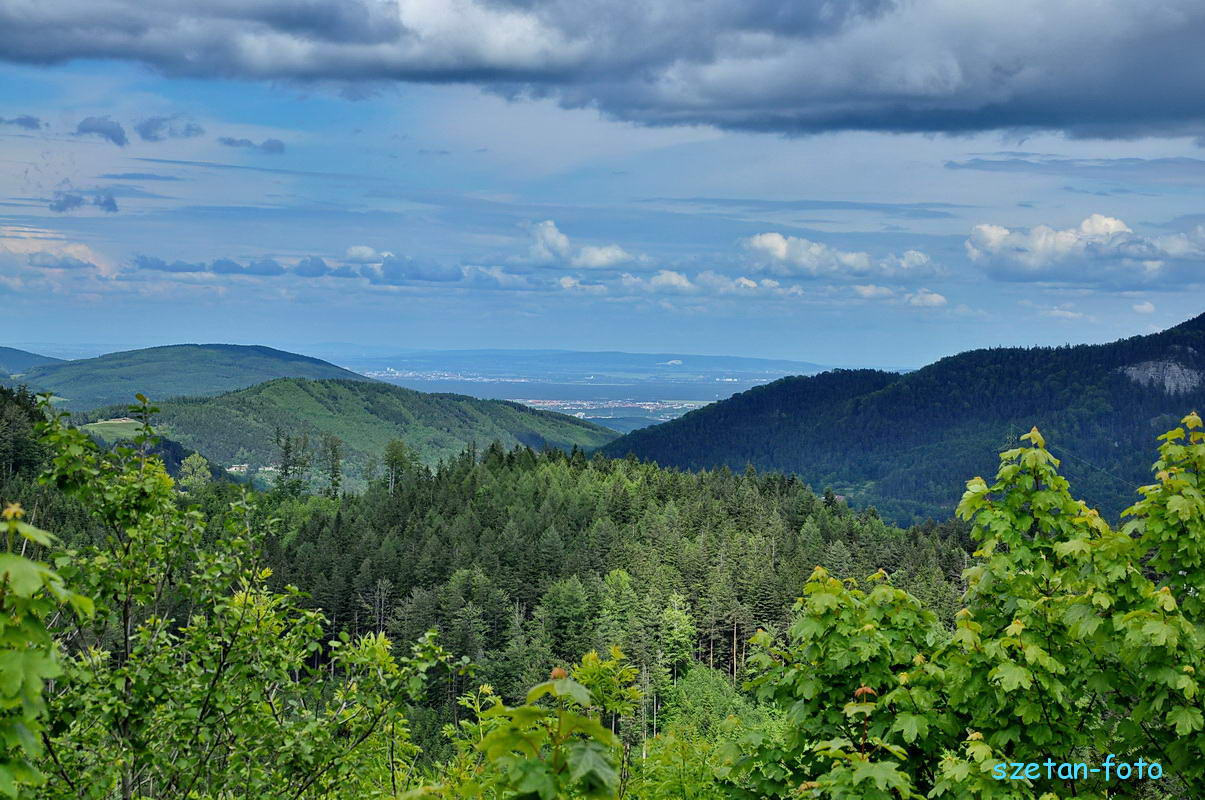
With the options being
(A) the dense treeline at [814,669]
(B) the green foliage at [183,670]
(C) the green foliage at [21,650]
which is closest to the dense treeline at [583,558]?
(A) the dense treeline at [814,669]

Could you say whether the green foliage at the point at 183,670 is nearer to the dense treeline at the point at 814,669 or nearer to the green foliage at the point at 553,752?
the dense treeline at the point at 814,669

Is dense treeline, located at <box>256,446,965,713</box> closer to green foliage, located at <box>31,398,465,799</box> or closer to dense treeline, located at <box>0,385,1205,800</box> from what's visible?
dense treeline, located at <box>0,385,1205,800</box>

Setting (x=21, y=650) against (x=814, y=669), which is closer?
(x=21, y=650)

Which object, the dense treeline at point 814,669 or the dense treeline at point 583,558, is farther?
the dense treeline at point 583,558

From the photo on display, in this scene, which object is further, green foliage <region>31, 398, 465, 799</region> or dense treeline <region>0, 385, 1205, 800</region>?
green foliage <region>31, 398, 465, 799</region>

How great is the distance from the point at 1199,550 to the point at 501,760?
415 inches

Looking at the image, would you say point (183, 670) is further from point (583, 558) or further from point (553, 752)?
point (583, 558)

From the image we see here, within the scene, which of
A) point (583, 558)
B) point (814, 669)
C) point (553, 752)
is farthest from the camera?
point (583, 558)

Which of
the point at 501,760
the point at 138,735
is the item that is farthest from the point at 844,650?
the point at 138,735

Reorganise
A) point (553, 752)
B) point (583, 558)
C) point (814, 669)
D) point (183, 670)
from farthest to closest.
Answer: point (583, 558), point (183, 670), point (814, 669), point (553, 752)

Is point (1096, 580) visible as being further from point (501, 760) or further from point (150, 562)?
point (150, 562)

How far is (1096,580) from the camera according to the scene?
12.0 m

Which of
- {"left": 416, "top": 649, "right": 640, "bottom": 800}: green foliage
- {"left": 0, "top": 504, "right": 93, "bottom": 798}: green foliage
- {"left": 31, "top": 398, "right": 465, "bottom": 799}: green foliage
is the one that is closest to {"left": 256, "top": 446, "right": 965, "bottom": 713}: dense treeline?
{"left": 31, "top": 398, "right": 465, "bottom": 799}: green foliage

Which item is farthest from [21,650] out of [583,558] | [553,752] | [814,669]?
[583,558]
